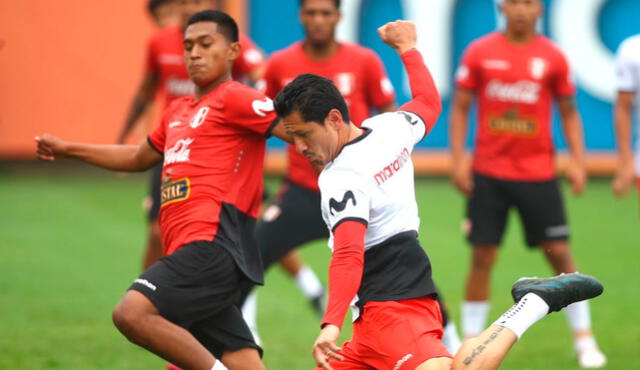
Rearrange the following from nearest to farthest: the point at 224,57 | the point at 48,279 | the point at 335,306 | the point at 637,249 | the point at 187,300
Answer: the point at 335,306, the point at 187,300, the point at 224,57, the point at 48,279, the point at 637,249

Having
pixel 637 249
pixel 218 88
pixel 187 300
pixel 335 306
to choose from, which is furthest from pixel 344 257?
pixel 637 249

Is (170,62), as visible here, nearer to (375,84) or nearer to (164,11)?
(375,84)

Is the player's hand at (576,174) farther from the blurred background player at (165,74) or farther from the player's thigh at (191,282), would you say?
the player's thigh at (191,282)

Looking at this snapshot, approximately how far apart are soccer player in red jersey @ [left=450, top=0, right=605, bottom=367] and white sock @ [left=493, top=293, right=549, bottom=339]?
2.85 m

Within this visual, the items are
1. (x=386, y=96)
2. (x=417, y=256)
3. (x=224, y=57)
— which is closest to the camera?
(x=417, y=256)

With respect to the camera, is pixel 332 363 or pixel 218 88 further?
pixel 218 88

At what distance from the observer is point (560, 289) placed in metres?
5.80

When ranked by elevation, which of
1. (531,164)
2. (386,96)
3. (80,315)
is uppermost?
(386,96)

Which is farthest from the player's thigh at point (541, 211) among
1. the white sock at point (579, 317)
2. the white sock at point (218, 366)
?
the white sock at point (218, 366)

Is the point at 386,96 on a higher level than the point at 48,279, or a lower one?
higher

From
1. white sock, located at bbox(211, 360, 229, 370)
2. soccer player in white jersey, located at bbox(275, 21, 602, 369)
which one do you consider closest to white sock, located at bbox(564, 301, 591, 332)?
soccer player in white jersey, located at bbox(275, 21, 602, 369)

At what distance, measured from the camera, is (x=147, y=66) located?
9.63 m

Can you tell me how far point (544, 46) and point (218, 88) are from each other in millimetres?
3326

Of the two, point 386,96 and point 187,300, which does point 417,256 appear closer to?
→ point 187,300
